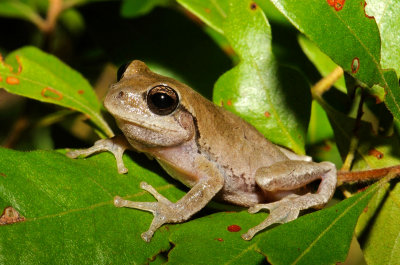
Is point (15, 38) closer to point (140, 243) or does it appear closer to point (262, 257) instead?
point (140, 243)

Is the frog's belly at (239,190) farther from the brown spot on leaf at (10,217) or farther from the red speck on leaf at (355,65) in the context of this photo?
the brown spot on leaf at (10,217)

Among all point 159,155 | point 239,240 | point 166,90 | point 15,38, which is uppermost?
point 166,90

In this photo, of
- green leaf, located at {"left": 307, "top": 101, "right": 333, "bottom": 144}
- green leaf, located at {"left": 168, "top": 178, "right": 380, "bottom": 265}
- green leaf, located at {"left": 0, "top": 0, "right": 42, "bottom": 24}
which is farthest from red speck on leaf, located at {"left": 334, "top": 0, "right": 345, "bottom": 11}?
green leaf, located at {"left": 0, "top": 0, "right": 42, "bottom": 24}

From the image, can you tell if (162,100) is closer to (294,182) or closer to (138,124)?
(138,124)

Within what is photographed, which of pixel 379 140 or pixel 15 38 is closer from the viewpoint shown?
pixel 379 140

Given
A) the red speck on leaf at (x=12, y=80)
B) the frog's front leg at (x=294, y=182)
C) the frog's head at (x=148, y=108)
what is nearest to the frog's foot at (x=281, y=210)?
the frog's front leg at (x=294, y=182)

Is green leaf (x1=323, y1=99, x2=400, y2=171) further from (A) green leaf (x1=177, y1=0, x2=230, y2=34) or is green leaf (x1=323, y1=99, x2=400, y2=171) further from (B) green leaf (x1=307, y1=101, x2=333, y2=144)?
(A) green leaf (x1=177, y1=0, x2=230, y2=34)

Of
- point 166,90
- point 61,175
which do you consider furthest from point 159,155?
point 61,175
